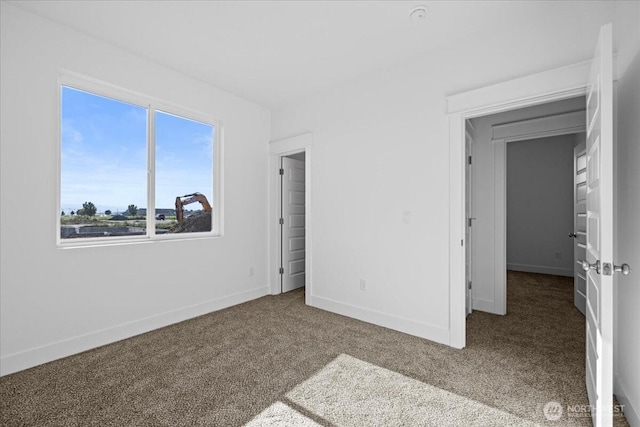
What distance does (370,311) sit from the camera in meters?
3.34

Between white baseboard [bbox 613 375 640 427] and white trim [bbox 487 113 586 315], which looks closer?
white baseboard [bbox 613 375 640 427]

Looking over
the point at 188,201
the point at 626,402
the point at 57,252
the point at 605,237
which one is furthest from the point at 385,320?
the point at 57,252

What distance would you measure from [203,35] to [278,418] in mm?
2966

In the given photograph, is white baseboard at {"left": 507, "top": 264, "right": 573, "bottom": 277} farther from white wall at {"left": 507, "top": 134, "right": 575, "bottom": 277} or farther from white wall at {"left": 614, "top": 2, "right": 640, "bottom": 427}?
white wall at {"left": 614, "top": 2, "right": 640, "bottom": 427}

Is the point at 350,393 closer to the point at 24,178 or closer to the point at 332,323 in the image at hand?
the point at 332,323

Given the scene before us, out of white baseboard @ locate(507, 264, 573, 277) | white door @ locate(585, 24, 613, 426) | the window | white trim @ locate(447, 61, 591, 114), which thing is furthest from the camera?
white baseboard @ locate(507, 264, 573, 277)

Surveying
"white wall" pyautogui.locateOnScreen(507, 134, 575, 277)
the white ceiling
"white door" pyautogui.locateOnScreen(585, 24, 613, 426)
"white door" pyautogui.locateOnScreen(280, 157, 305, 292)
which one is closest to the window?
the white ceiling

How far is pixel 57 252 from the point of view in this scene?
2525 mm

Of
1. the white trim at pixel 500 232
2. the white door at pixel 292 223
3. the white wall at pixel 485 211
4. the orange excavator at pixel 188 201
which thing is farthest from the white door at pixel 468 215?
the orange excavator at pixel 188 201

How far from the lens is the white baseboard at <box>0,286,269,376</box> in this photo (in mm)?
2305

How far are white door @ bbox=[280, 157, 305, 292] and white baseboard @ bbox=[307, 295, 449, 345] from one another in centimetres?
81

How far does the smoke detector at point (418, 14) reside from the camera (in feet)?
7.50

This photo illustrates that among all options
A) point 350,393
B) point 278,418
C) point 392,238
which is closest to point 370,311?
point 392,238

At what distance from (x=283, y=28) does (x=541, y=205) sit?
5975 mm
